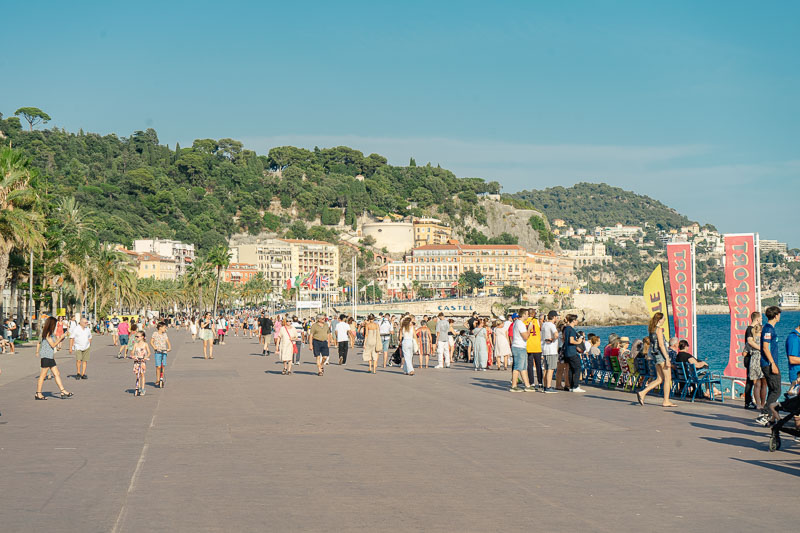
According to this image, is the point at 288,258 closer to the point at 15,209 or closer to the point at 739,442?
the point at 15,209

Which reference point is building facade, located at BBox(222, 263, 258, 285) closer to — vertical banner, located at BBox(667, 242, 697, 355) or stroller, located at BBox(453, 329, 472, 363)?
stroller, located at BBox(453, 329, 472, 363)

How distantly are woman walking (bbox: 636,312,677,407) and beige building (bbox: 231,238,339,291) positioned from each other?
16434cm

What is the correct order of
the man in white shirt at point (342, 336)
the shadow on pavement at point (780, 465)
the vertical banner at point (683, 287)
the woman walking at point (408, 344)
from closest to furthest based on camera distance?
the shadow on pavement at point (780, 465) < the vertical banner at point (683, 287) < the woman walking at point (408, 344) < the man in white shirt at point (342, 336)

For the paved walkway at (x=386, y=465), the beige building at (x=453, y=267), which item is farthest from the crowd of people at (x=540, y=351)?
the beige building at (x=453, y=267)

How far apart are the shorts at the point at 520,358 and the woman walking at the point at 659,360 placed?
9.06 feet

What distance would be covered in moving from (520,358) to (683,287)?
384cm

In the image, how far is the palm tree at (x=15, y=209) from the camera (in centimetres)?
3653

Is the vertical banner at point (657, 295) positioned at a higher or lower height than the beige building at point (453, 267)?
lower

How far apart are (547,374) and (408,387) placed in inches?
121

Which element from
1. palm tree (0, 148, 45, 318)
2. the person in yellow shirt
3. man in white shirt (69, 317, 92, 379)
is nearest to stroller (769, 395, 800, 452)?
the person in yellow shirt

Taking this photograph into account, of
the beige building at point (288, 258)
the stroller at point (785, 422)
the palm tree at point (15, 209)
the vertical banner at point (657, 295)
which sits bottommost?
the stroller at point (785, 422)

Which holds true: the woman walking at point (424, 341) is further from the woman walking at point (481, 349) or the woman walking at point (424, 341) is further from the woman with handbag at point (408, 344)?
the woman with handbag at point (408, 344)

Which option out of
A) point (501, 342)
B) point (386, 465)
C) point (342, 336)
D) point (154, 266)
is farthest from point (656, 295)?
point (154, 266)

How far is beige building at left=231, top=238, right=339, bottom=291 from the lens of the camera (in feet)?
597
